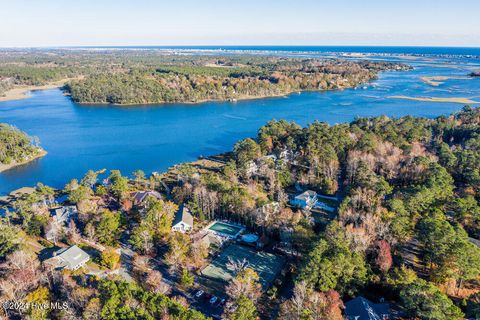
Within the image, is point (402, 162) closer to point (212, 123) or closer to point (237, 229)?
point (237, 229)

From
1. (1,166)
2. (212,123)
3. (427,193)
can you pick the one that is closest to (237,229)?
(427,193)

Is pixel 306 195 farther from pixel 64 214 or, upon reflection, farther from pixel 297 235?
pixel 64 214

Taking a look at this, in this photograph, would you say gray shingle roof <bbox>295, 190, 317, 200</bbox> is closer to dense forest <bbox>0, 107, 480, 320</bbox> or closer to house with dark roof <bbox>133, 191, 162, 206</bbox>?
dense forest <bbox>0, 107, 480, 320</bbox>

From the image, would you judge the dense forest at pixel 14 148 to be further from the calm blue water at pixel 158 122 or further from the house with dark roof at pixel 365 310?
the house with dark roof at pixel 365 310

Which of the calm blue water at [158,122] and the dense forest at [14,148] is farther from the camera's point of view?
the calm blue water at [158,122]

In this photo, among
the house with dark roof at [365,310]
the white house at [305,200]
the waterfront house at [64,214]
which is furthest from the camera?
the white house at [305,200]

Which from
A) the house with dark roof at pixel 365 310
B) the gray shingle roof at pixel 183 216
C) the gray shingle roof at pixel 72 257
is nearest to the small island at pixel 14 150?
the gray shingle roof at pixel 72 257
